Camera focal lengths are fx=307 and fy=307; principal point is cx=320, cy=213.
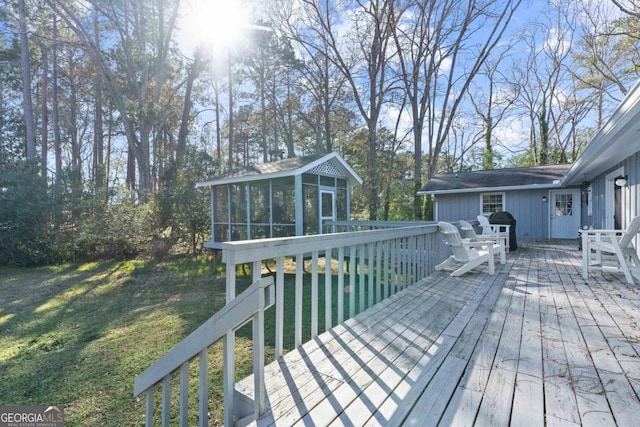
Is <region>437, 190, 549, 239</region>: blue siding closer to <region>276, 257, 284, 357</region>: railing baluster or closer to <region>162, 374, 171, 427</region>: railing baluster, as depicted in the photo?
<region>276, 257, 284, 357</region>: railing baluster

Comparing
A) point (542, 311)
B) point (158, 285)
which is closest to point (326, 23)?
point (158, 285)

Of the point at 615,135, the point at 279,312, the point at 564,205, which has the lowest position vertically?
the point at 279,312

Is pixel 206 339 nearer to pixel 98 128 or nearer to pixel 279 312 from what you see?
pixel 279 312

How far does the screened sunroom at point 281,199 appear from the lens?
8.73 meters

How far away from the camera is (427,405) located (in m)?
1.57

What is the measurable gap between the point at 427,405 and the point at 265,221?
822 cm

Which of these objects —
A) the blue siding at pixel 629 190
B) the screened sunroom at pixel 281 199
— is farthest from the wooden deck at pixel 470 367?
the screened sunroom at pixel 281 199

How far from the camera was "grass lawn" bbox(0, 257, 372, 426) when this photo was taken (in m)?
2.89

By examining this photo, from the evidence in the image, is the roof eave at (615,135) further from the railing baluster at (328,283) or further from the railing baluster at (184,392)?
the railing baluster at (184,392)

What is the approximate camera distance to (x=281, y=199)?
9148mm

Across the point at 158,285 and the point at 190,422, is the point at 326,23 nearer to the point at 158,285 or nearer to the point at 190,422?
the point at 158,285

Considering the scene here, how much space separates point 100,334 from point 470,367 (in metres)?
4.98

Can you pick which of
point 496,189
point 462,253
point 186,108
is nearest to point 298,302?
point 462,253

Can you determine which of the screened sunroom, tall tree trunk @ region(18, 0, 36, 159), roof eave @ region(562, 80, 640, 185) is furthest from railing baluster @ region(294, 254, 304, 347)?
tall tree trunk @ region(18, 0, 36, 159)
